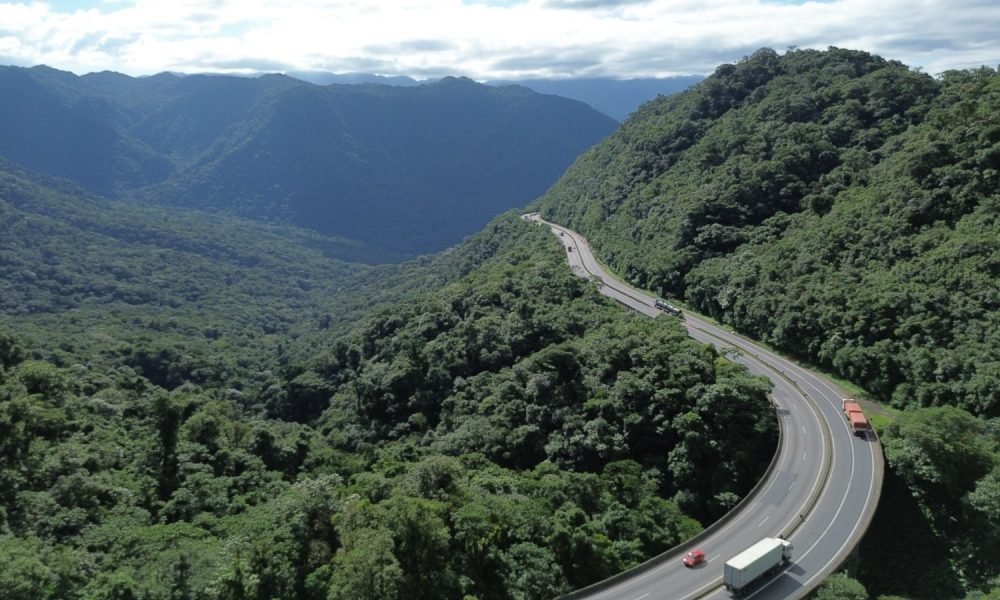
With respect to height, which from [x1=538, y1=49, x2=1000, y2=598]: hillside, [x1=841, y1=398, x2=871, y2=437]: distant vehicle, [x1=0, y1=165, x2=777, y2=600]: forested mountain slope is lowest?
[x1=0, y1=165, x2=777, y2=600]: forested mountain slope

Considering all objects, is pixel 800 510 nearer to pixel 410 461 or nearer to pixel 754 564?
pixel 754 564

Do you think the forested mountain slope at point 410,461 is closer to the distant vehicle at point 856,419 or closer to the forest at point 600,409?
the forest at point 600,409

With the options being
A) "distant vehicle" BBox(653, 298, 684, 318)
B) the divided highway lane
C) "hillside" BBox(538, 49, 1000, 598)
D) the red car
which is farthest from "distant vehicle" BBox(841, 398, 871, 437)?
"distant vehicle" BBox(653, 298, 684, 318)

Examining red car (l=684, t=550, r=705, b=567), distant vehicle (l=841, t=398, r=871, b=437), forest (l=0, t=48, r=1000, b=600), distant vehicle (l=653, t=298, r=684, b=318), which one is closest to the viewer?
red car (l=684, t=550, r=705, b=567)

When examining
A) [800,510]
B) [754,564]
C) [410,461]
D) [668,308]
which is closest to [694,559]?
[754,564]

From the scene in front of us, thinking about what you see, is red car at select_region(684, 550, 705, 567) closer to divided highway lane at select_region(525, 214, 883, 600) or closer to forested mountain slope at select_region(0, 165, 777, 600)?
divided highway lane at select_region(525, 214, 883, 600)

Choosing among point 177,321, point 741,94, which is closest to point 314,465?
point 741,94

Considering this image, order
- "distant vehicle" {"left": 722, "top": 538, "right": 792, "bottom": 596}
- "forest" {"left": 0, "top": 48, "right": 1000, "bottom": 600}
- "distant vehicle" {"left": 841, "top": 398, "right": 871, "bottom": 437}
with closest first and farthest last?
"distant vehicle" {"left": 722, "top": 538, "right": 792, "bottom": 596} < "forest" {"left": 0, "top": 48, "right": 1000, "bottom": 600} < "distant vehicle" {"left": 841, "top": 398, "right": 871, "bottom": 437}

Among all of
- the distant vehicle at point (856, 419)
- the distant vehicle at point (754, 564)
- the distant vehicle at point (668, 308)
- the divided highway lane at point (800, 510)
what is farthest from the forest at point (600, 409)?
the distant vehicle at point (668, 308)
